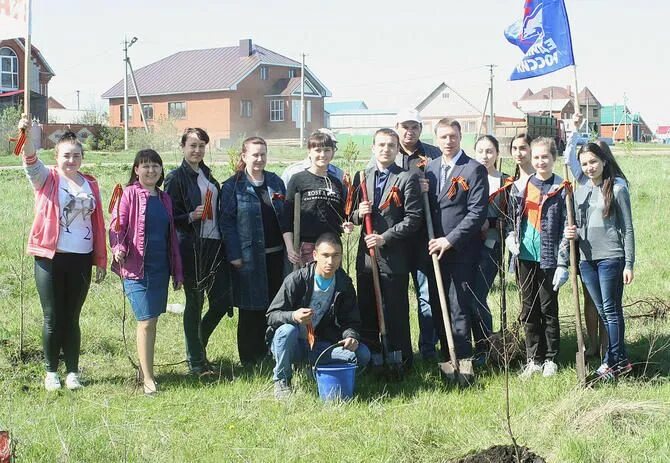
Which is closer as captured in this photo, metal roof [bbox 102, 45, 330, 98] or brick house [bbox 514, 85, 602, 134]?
metal roof [bbox 102, 45, 330, 98]

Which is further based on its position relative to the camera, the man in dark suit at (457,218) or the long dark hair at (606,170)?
the man in dark suit at (457,218)

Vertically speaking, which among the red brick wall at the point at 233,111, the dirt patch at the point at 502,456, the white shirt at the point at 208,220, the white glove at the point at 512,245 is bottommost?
the dirt patch at the point at 502,456

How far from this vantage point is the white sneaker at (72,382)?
6.33 meters

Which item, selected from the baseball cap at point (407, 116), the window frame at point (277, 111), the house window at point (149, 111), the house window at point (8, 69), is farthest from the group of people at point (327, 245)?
the house window at point (149, 111)

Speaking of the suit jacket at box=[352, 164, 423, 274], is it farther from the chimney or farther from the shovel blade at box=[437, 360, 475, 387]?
the chimney

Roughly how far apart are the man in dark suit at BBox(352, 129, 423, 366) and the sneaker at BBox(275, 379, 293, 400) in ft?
2.98

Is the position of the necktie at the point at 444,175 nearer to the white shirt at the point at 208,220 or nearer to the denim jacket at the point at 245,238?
the denim jacket at the point at 245,238

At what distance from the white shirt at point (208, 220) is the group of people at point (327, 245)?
0.01m

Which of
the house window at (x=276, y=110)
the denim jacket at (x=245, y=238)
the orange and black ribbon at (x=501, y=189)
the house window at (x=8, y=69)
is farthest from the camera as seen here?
the house window at (x=276, y=110)

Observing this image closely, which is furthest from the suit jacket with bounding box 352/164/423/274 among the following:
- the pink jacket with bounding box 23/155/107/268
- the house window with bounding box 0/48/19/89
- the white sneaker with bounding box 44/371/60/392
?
the house window with bounding box 0/48/19/89

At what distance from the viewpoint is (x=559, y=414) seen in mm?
5129

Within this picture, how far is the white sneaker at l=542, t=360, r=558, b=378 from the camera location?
6.32m

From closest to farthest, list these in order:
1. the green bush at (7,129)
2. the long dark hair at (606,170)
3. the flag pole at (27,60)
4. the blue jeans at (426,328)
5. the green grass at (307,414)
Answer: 1. the green grass at (307,414)
2. the flag pole at (27,60)
3. the long dark hair at (606,170)
4. the blue jeans at (426,328)
5. the green bush at (7,129)

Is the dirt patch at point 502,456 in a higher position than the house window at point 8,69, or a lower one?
lower
